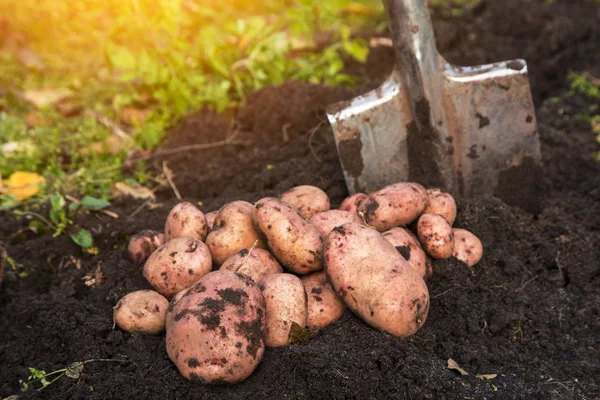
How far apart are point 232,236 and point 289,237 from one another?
277mm

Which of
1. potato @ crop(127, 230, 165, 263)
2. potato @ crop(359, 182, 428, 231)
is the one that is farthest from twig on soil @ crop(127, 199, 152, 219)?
potato @ crop(359, 182, 428, 231)

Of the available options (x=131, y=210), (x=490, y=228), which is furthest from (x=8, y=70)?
(x=490, y=228)

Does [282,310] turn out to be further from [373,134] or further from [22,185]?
[22,185]

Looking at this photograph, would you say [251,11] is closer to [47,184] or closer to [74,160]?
[74,160]

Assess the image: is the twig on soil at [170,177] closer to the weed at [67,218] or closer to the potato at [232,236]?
the weed at [67,218]

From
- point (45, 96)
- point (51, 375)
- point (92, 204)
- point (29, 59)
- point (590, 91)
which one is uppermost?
point (29, 59)

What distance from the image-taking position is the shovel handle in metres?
2.74

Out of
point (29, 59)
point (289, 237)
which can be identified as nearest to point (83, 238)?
point (289, 237)

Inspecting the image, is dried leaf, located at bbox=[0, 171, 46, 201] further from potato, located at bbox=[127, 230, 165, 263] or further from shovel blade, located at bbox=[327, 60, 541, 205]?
shovel blade, located at bbox=[327, 60, 541, 205]

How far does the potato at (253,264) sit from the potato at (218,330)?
14 centimetres

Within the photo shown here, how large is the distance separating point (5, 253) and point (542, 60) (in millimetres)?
4015

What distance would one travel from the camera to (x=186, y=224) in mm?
2422

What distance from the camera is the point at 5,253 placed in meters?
2.72

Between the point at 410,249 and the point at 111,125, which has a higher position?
the point at 111,125
